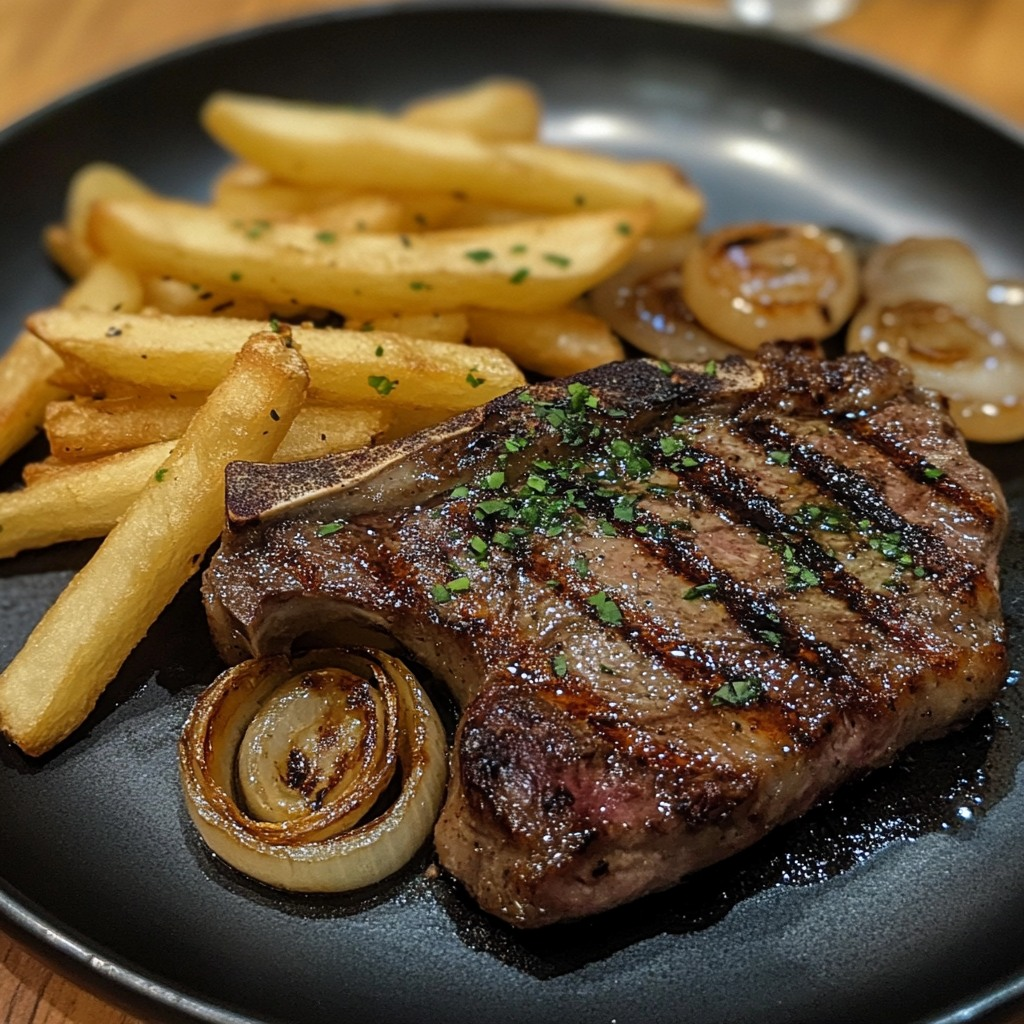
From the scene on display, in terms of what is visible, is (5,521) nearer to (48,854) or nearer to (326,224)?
(48,854)

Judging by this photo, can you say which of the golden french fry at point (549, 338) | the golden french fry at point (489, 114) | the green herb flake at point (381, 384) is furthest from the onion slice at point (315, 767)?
the golden french fry at point (489, 114)

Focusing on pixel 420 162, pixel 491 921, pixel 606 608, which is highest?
pixel 420 162

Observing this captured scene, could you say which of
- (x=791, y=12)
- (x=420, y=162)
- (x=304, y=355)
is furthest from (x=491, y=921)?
(x=791, y=12)

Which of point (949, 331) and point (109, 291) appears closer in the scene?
point (109, 291)

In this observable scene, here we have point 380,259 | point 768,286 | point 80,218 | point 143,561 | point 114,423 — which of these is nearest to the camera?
point 143,561

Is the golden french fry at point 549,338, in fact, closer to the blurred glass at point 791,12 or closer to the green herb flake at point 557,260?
the green herb flake at point 557,260

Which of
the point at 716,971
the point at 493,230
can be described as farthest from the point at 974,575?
the point at 493,230

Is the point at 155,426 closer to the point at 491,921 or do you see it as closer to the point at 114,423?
the point at 114,423
